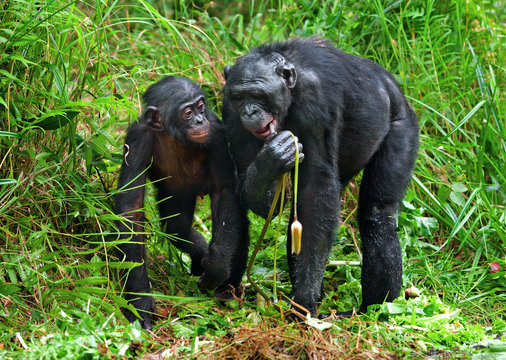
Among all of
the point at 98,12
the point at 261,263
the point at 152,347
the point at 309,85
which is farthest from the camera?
the point at 261,263

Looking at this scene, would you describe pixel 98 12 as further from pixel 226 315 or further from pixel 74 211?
pixel 226 315

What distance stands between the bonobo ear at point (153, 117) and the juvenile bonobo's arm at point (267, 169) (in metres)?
0.77

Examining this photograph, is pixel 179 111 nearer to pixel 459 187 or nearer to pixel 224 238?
pixel 224 238

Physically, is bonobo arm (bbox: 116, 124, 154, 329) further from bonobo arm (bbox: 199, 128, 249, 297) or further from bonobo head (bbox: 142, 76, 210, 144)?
bonobo arm (bbox: 199, 128, 249, 297)

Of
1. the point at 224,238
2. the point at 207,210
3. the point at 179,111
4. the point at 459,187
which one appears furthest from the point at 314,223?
the point at 459,187

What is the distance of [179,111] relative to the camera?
16.6ft

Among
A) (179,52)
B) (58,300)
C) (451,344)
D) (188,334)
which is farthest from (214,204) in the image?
(179,52)

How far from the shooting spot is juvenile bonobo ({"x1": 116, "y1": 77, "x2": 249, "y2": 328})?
4.93 meters

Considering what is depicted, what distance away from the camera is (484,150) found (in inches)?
271

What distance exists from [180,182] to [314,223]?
1.22 metres

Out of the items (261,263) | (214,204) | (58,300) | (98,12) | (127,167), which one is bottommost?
(261,263)

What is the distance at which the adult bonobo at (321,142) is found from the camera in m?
4.66

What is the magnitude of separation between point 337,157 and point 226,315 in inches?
55.3

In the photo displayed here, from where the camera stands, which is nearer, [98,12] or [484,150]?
[98,12]
